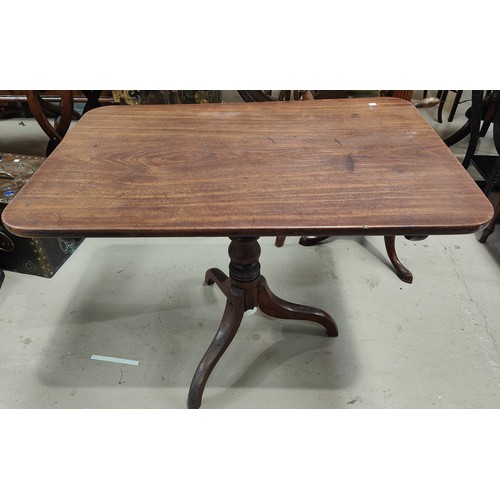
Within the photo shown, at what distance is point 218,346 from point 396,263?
90 centimetres

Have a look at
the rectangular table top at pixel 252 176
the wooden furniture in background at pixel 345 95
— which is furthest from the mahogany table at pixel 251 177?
the wooden furniture in background at pixel 345 95

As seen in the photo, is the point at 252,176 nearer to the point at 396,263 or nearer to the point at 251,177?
the point at 251,177

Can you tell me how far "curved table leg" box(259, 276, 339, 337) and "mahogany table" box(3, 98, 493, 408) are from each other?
263 mm

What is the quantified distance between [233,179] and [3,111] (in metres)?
3.13

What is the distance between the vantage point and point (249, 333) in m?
1.55

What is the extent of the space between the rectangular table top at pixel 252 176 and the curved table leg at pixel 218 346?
20.9 inches

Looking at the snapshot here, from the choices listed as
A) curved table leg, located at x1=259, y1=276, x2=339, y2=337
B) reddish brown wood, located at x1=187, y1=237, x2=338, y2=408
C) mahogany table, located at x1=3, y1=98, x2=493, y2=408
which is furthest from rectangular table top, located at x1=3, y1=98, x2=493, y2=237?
curved table leg, located at x1=259, y1=276, x2=339, y2=337

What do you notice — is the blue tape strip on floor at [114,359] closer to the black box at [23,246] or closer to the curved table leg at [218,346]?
the curved table leg at [218,346]

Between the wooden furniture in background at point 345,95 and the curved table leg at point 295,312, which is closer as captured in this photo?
the curved table leg at point 295,312

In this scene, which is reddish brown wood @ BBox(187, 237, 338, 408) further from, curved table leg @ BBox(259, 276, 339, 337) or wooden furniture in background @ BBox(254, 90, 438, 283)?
wooden furniture in background @ BBox(254, 90, 438, 283)

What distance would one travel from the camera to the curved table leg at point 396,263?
173cm

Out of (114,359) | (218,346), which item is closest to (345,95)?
(218,346)

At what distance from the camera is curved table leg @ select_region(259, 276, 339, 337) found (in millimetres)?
1441

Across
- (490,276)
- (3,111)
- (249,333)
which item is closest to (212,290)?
(249,333)
